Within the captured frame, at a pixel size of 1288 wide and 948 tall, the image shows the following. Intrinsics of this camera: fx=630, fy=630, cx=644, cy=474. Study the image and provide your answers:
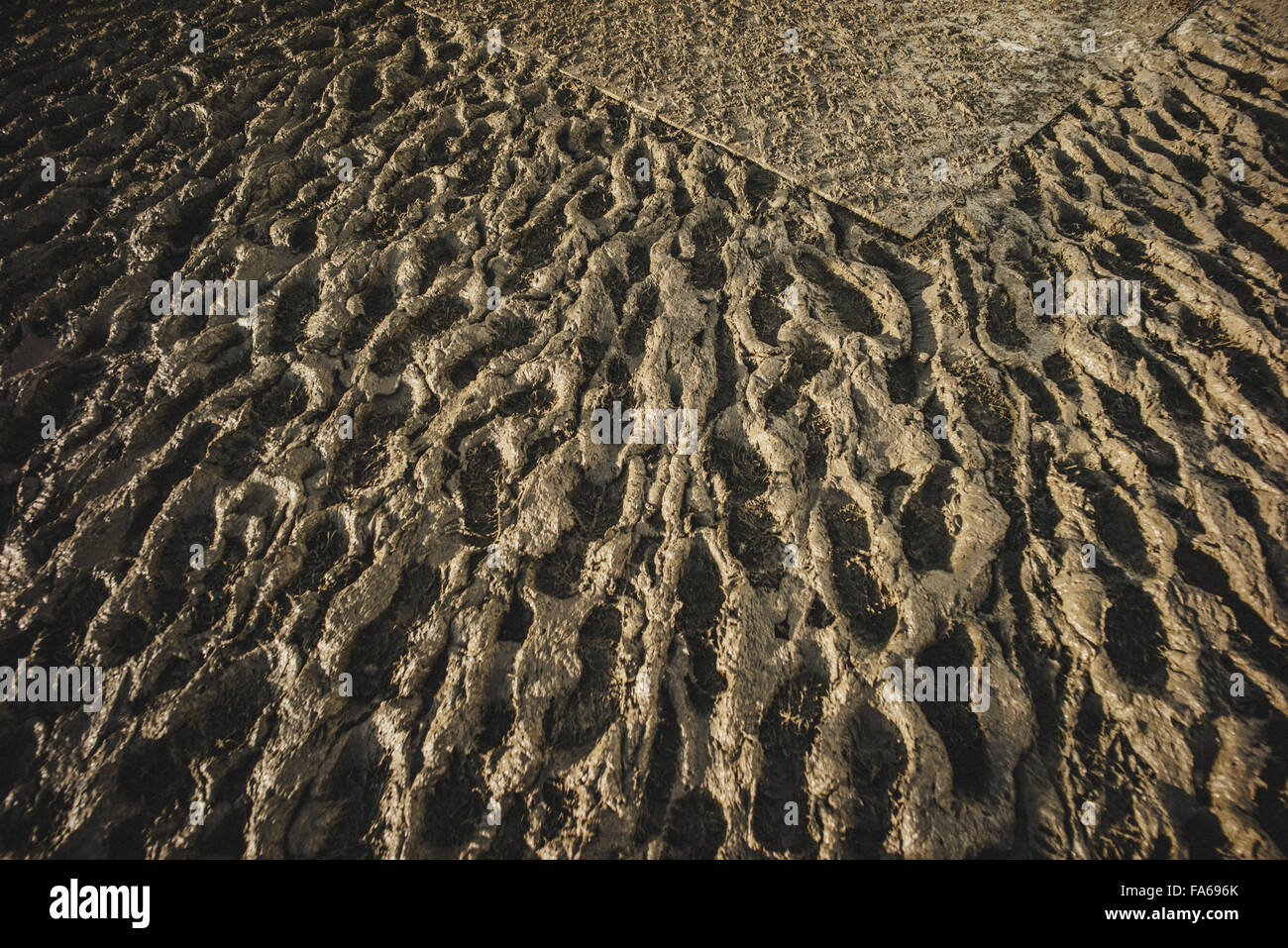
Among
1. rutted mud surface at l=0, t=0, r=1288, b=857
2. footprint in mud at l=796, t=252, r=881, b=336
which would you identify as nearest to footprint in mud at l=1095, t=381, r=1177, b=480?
rutted mud surface at l=0, t=0, r=1288, b=857

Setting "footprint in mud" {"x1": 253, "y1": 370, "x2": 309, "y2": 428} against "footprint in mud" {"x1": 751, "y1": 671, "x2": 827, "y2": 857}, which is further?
"footprint in mud" {"x1": 253, "y1": 370, "x2": 309, "y2": 428}

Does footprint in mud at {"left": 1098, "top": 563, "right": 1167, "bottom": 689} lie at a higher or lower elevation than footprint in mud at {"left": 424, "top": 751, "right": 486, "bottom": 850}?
higher

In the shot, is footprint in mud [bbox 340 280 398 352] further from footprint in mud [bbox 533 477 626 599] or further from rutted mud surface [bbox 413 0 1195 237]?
rutted mud surface [bbox 413 0 1195 237]

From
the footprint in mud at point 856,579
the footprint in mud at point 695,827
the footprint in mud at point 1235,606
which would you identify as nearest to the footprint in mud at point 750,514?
the footprint in mud at point 856,579

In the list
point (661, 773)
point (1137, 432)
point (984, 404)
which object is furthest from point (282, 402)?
point (1137, 432)

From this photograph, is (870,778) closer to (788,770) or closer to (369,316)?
(788,770)

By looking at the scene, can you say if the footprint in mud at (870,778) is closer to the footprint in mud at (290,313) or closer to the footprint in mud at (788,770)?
the footprint in mud at (788,770)

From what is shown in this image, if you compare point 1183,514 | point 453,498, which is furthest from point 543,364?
point 1183,514

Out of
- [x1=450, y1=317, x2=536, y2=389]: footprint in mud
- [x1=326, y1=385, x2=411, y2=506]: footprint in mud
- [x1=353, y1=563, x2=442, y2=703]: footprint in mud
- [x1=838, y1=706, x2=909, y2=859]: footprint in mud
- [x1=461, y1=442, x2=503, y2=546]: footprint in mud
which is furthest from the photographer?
[x1=450, y1=317, x2=536, y2=389]: footprint in mud
